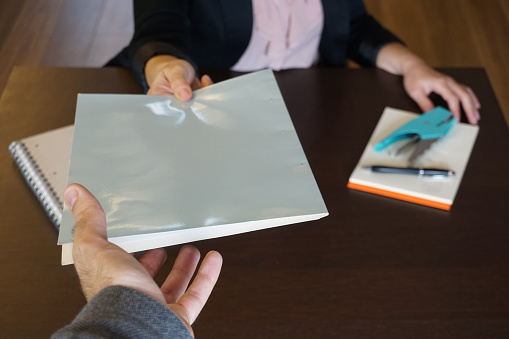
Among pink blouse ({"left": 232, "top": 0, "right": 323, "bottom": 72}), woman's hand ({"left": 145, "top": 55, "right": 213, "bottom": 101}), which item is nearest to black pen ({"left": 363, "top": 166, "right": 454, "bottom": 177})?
woman's hand ({"left": 145, "top": 55, "right": 213, "bottom": 101})

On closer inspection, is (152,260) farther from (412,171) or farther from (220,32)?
(220,32)

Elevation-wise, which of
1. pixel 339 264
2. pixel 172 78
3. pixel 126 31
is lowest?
pixel 126 31

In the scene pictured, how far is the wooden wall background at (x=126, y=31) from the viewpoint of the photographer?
7.12 ft

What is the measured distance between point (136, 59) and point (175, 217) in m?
0.44

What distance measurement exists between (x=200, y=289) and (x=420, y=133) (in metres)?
0.46

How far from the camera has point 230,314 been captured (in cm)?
67

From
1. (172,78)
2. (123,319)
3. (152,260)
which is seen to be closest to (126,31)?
(172,78)

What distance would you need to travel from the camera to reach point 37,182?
80 centimetres

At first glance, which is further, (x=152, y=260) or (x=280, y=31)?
(x=280, y=31)

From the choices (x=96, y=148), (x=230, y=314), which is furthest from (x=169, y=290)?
(x=96, y=148)

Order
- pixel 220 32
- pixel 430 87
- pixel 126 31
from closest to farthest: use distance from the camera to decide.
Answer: pixel 430 87 < pixel 220 32 < pixel 126 31

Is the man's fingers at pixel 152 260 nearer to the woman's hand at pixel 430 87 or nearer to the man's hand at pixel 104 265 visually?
the man's hand at pixel 104 265

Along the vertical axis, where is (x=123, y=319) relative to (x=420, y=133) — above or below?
above

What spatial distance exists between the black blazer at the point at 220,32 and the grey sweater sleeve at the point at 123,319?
58 centimetres
